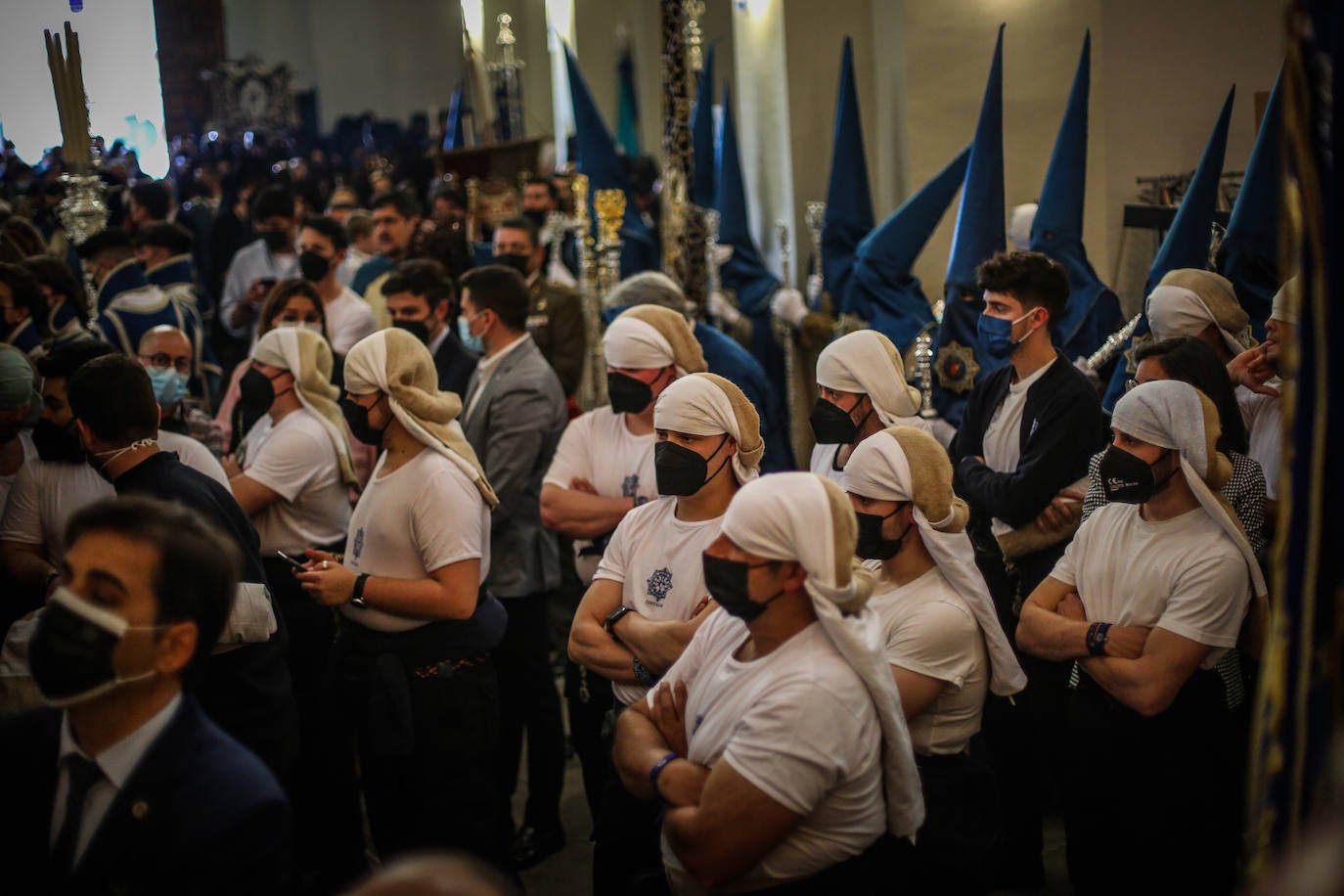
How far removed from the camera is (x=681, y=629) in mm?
2963

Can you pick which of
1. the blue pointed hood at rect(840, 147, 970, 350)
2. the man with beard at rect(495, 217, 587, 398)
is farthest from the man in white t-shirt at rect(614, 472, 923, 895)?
the man with beard at rect(495, 217, 587, 398)

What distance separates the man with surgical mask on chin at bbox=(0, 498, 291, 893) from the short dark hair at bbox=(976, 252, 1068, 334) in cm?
284

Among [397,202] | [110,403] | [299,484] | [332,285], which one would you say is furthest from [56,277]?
[110,403]

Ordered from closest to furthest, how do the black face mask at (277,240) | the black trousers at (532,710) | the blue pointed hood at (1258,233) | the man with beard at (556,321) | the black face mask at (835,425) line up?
the black face mask at (835,425) < the blue pointed hood at (1258,233) < the black trousers at (532,710) < the man with beard at (556,321) < the black face mask at (277,240)

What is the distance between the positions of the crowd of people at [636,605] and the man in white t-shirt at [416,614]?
0.01 metres

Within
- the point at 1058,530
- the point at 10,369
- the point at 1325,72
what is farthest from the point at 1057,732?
the point at 10,369

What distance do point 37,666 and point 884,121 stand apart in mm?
6376

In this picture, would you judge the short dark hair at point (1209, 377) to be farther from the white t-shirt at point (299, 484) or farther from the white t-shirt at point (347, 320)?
the white t-shirt at point (347, 320)

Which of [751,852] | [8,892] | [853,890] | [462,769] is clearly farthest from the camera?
[462,769]

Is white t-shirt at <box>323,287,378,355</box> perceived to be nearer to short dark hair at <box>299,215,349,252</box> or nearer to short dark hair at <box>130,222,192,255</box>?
short dark hair at <box>299,215,349,252</box>

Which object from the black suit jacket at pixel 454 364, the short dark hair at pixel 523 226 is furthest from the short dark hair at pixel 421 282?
the short dark hair at pixel 523 226

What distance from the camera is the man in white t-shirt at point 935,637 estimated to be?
282 cm

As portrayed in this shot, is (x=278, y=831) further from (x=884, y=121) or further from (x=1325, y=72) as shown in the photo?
(x=884, y=121)

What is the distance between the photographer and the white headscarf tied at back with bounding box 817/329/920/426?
3.79m
